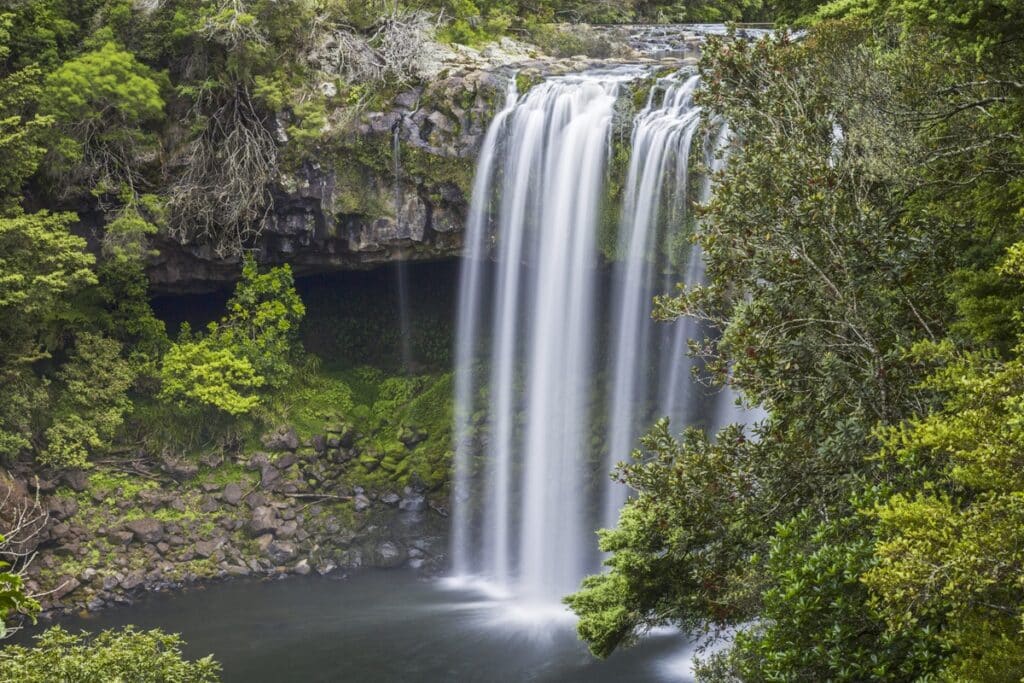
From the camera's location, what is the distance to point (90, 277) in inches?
879

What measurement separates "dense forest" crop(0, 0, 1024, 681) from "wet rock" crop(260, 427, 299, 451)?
3.19 metres

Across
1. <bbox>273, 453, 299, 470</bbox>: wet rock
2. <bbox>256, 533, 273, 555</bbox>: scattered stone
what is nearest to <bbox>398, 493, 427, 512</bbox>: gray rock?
<bbox>273, 453, 299, 470</bbox>: wet rock

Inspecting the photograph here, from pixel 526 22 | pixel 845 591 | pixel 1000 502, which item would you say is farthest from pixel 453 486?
pixel 1000 502

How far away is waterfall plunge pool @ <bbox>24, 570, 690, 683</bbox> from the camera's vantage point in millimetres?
18562

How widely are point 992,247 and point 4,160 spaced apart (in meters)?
18.9

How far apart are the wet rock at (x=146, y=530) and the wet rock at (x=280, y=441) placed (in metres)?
3.23

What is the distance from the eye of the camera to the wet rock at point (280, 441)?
25781 millimetres

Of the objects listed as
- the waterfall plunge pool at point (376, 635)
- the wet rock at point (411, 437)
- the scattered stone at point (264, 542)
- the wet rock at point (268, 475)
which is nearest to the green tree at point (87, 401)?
the wet rock at point (268, 475)

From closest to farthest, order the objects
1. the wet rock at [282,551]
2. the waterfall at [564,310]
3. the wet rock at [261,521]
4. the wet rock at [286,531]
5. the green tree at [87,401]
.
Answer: the waterfall at [564,310], the green tree at [87,401], the wet rock at [282,551], the wet rock at [261,521], the wet rock at [286,531]

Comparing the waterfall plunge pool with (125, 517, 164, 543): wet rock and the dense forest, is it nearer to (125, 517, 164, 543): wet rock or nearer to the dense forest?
(125, 517, 164, 543): wet rock

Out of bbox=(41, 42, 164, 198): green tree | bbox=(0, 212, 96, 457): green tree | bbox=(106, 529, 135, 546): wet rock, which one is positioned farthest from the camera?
bbox=(106, 529, 135, 546): wet rock

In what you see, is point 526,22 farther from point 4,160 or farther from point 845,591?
point 845,591

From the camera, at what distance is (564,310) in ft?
75.1

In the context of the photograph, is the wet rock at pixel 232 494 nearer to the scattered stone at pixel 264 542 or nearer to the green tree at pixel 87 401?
the scattered stone at pixel 264 542
